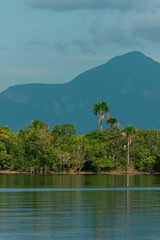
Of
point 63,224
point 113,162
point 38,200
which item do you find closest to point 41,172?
point 113,162

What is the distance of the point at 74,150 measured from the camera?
11744cm

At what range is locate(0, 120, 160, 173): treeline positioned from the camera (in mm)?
114438

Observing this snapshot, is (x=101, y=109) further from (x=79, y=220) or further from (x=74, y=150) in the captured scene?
(x=79, y=220)

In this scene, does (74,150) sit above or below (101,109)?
below

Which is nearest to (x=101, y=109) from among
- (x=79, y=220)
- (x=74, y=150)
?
(x=74, y=150)

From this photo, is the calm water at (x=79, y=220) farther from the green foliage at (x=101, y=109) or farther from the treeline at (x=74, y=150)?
the green foliage at (x=101, y=109)

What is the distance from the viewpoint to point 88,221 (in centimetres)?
2586

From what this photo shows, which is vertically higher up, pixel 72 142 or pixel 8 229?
pixel 72 142

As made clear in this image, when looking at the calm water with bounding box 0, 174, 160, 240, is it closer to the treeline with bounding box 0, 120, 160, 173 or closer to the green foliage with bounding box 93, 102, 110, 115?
the treeline with bounding box 0, 120, 160, 173

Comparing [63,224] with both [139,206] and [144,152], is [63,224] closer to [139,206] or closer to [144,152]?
[139,206]

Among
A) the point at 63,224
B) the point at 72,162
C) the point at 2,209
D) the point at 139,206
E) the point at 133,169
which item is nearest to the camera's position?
the point at 63,224

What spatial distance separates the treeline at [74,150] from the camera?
114438 millimetres

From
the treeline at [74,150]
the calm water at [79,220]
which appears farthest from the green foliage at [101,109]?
the calm water at [79,220]

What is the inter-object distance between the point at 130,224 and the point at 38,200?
1539 centimetres
